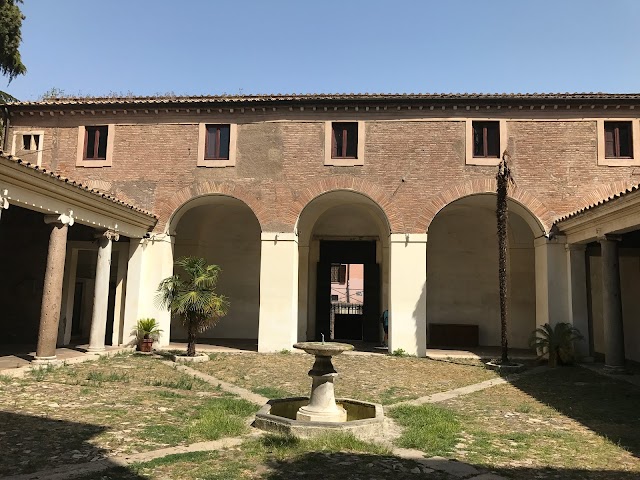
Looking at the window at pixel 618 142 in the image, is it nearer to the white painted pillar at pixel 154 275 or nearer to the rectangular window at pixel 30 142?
the white painted pillar at pixel 154 275

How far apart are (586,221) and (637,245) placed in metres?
2.75

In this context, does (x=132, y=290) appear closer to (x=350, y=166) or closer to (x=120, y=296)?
(x=120, y=296)

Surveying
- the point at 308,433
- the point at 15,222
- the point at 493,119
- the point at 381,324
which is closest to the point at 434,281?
the point at 381,324

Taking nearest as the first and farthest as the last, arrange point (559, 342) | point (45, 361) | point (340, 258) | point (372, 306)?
point (45, 361), point (559, 342), point (372, 306), point (340, 258)

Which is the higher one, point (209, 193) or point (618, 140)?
point (618, 140)

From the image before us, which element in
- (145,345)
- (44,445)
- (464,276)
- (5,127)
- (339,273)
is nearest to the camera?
(44,445)

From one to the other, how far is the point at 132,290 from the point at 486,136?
41.5 ft

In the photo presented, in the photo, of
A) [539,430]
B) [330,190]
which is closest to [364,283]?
[330,190]

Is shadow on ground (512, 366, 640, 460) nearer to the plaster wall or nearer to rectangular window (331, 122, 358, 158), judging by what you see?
the plaster wall

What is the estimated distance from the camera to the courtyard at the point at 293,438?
18.3 feet

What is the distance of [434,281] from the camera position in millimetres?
19844

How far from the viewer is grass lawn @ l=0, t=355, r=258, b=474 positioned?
599cm

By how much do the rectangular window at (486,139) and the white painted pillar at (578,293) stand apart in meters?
3.81

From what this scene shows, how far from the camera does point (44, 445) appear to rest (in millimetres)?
6086
